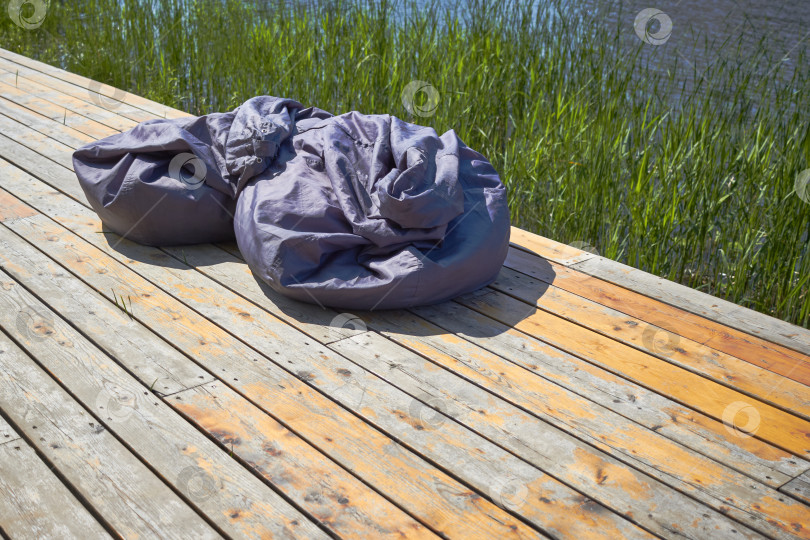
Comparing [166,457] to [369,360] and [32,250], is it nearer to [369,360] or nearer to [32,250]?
[369,360]

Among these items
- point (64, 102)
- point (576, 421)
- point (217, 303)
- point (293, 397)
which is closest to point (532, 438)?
point (576, 421)

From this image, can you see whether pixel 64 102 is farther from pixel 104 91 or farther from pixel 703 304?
pixel 703 304

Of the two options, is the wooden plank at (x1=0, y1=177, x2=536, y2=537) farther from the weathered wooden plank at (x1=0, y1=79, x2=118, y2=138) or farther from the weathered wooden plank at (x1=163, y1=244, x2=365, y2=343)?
the weathered wooden plank at (x1=0, y1=79, x2=118, y2=138)

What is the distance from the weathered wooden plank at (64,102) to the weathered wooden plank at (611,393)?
2247 millimetres

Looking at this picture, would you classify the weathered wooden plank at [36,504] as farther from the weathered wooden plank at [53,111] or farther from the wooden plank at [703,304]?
the weathered wooden plank at [53,111]

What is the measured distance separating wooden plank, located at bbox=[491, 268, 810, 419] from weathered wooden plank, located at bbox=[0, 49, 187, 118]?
7.36 ft

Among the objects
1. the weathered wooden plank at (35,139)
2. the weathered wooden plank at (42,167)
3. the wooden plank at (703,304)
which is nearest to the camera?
the wooden plank at (703,304)

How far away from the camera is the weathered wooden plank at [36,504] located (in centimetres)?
146

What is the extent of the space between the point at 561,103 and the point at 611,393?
190 centimetres

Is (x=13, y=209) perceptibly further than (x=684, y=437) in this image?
Yes

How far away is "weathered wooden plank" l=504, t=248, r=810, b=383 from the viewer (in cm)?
215

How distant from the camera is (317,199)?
7.80ft

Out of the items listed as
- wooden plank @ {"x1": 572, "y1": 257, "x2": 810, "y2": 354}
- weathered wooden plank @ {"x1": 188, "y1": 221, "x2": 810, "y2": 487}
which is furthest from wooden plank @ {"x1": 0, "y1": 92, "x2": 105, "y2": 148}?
wooden plank @ {"x1": 572, "y1": 257, "x2": 810, "y2": 354}

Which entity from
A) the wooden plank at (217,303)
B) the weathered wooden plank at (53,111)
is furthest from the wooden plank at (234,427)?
the weathered wooden plank at (53,111)
